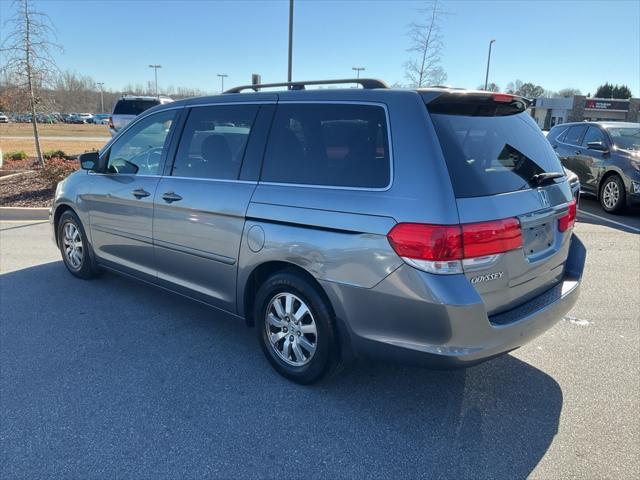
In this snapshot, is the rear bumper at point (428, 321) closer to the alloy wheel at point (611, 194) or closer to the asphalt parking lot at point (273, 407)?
the asphalt parking lot at point (273, 407)

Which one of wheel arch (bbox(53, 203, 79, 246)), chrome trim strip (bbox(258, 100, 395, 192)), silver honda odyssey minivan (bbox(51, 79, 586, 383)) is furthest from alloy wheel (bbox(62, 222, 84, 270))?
chrome trim strip (bbox(258, 100, 395, 192))

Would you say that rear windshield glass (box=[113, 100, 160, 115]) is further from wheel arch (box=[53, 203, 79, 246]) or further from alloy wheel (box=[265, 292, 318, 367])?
alloy wheel (box=[265, 292, 318, 367])

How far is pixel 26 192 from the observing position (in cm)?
1002

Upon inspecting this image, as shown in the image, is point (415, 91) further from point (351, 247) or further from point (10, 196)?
point (10, 196)

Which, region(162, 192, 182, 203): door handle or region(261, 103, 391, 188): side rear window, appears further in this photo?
region(162, 192, 182, 203): door handle

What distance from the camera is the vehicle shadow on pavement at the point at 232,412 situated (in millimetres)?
2535

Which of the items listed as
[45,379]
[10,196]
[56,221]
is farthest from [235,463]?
[10,196]

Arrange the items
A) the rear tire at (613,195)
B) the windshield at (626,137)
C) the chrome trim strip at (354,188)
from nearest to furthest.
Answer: the chrome trim strip at (354,188), the rear tire at (613,195), the windshield at (626,137)

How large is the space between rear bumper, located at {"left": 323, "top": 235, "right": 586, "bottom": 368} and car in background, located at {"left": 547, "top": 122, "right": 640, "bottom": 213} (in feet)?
25.9

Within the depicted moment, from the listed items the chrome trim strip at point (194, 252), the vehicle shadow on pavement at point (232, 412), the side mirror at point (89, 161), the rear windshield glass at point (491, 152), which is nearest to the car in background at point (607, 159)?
the rear windshield glass at point (491, 152)

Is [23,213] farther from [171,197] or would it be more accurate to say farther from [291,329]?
[291,329]

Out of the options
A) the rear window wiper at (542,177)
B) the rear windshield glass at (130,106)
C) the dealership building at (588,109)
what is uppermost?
the dealership building at (588,109)

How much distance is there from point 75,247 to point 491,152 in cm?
439

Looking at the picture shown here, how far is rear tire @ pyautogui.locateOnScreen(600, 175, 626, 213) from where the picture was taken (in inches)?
369
